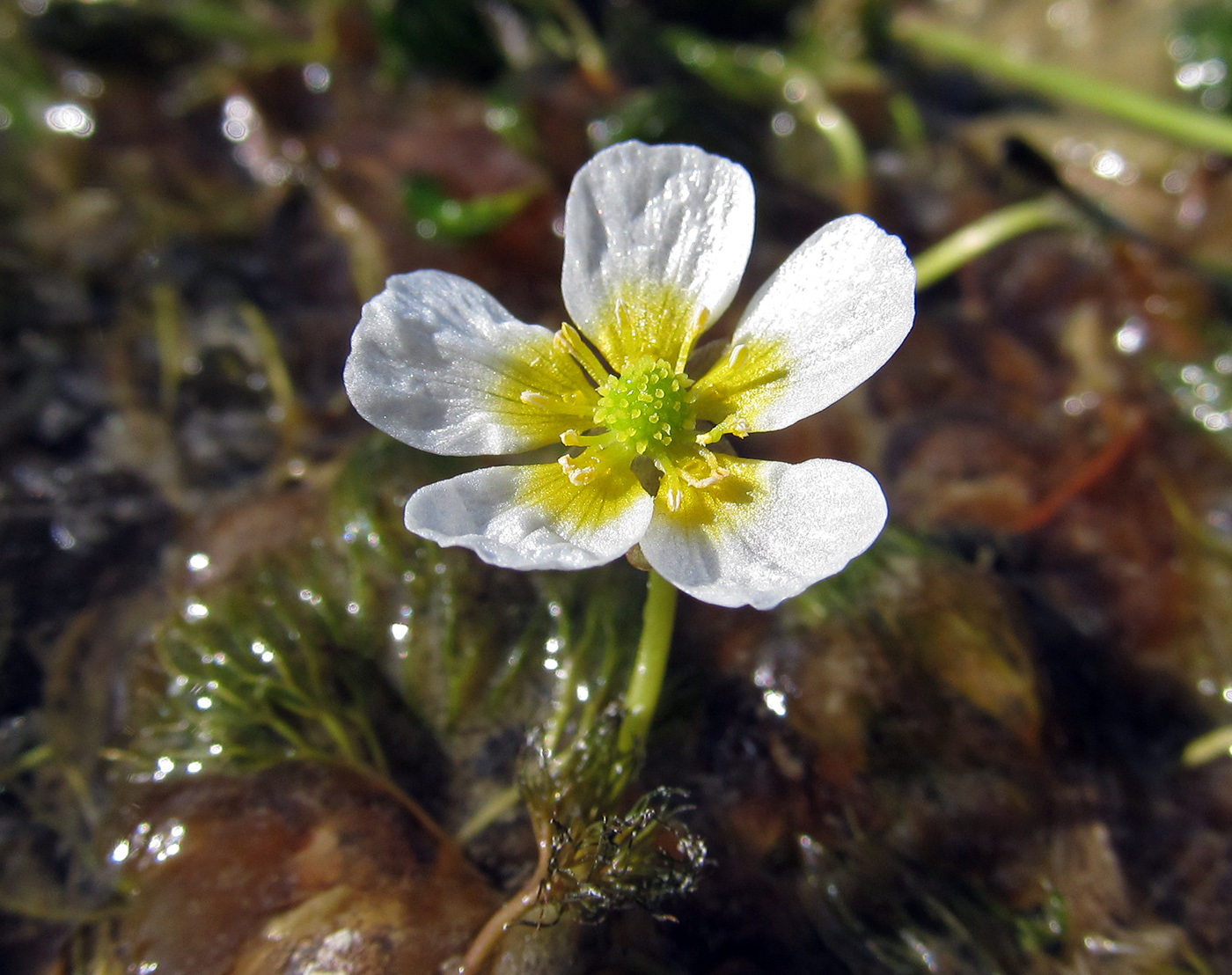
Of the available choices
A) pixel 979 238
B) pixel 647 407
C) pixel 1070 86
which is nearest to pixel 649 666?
pixel 647 407

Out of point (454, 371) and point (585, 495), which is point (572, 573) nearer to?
point (585, 495)

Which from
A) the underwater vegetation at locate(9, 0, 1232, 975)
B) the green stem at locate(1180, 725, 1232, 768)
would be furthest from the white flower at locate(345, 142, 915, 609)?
the green stem at locate(1180, 725, 1232, 768)

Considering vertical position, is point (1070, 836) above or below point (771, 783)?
below

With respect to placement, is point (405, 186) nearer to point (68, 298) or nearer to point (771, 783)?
point (68, 298)

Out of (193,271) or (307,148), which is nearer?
(193,271)

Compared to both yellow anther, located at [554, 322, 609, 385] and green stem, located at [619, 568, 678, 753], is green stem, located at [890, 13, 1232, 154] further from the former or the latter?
green stem, located at [619, 568, 678, 753]

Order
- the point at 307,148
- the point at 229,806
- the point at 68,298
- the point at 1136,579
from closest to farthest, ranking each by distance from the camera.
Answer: the point at 229,806
the point at 1136,579
the point at 68,298
the point at 307,148

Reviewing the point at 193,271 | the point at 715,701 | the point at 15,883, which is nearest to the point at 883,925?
the point at 715,701

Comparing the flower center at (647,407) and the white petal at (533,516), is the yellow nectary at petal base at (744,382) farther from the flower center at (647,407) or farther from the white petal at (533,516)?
the white petal at (533,516)
